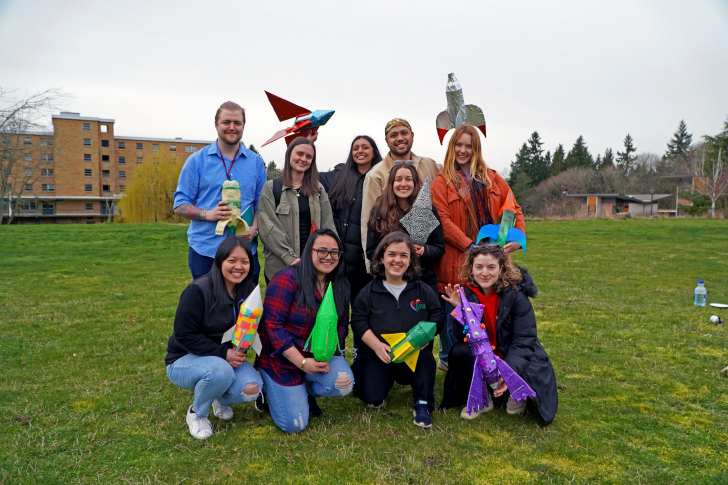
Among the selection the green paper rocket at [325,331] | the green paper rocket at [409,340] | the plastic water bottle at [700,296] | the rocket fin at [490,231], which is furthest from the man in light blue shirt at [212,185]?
the plastic water bottle at [700,296]

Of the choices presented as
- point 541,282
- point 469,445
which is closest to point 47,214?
point 541,282

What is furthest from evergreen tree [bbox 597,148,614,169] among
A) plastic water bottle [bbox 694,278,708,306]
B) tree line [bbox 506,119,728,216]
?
plastic water bottle [bbox 694,278,708,306]

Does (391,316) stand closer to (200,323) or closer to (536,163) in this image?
(200,323)

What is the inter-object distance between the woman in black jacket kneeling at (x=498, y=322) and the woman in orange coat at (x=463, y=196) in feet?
1.25

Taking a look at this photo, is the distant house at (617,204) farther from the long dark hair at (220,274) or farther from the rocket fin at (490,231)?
the long dark hair at (220,274)

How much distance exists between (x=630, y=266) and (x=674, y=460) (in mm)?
11365

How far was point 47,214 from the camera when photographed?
5897 cm

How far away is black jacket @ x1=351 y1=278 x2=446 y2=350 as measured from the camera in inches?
154

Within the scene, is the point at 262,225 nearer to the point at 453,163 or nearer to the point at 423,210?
the point at 423,210

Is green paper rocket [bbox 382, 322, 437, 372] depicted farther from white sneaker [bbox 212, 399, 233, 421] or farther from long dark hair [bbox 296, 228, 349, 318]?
white sneaker [bbox 212, 399, 233, 421]

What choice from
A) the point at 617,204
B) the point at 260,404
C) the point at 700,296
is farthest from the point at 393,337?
the point at 617,204

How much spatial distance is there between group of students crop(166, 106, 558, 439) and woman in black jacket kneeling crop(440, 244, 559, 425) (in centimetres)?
1

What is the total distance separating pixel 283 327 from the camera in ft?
12.2

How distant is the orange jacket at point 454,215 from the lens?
14.2 ft
